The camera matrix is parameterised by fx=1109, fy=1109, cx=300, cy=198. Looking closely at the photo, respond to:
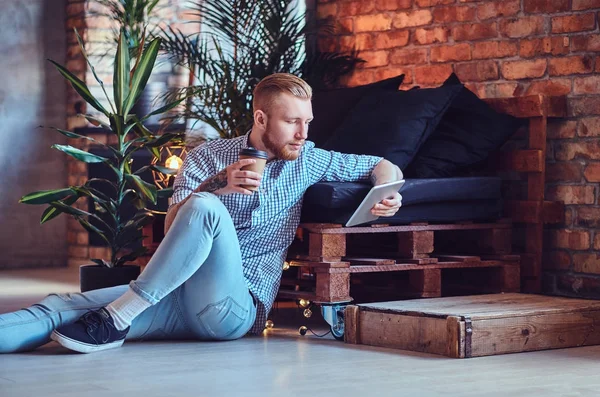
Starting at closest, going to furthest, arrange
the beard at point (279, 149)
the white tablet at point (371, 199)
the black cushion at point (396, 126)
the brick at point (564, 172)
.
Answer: the white tablet at point (371, 199), the beard at point (279, 149), the black cushion at point (396, 126), the brick at point (564, 172)

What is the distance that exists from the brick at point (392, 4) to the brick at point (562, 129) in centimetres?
113

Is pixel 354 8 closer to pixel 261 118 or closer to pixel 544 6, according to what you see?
pixel 544 6

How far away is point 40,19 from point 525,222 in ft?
13.6

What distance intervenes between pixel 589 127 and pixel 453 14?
993 millimetres

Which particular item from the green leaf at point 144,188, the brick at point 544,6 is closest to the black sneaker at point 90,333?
the green leaf at point 144,188

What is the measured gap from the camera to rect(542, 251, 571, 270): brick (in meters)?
4.92

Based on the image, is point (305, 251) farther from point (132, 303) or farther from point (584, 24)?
point (584, 24)

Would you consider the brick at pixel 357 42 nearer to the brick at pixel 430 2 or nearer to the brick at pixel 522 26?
the brick at pixel 430 2

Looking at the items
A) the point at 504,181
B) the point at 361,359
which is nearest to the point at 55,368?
the point at 361,359

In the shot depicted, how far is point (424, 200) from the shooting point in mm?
4402

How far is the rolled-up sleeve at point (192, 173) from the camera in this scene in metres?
3.90

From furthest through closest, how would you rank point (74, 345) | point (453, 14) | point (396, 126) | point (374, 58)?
point (374, 58) → point (453, 14) → point (396, 126) → point (74, 345)

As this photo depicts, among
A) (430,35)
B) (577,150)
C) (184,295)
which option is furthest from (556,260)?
(184,295)

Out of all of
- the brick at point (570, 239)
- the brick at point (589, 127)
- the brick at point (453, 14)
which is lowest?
the brick at point (570, 239)
